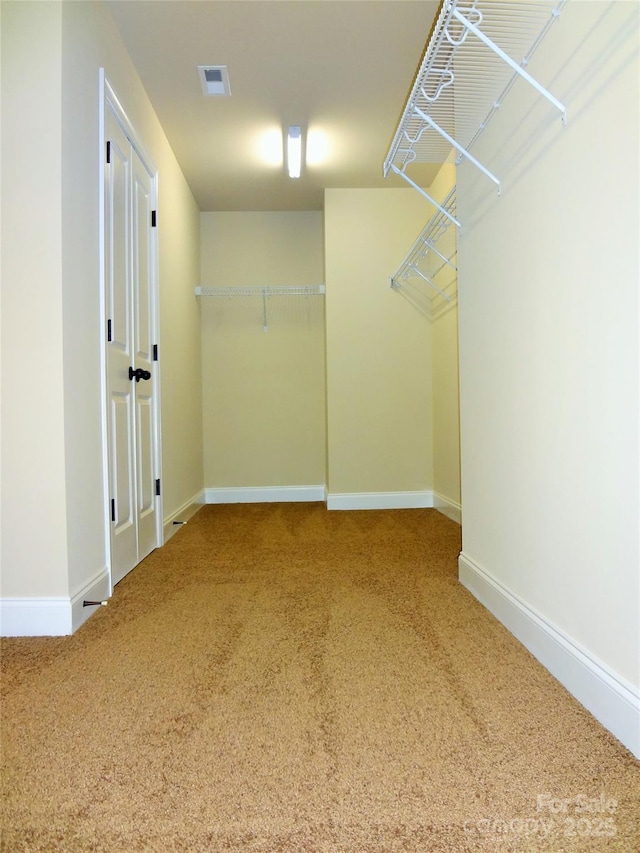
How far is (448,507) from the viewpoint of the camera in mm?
3879

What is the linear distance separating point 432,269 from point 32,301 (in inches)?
118

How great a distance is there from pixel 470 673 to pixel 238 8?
8.77 ft

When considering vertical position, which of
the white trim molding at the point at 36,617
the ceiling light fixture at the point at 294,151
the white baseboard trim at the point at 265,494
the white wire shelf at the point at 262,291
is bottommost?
the white baseboard trim at the point at 265,494

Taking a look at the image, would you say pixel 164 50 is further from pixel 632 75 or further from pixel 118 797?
pixel 118 797

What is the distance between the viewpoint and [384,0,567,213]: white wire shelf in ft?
4.54

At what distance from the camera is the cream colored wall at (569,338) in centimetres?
114

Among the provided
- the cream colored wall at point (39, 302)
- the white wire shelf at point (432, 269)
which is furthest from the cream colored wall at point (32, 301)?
the white wire shelf at point (432, 269)

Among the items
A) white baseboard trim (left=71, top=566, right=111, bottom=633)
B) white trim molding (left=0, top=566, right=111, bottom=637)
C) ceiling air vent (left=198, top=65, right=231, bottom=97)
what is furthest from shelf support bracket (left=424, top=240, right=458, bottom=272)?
white trim molding (left=0, top=566, right=111, bottom=637)

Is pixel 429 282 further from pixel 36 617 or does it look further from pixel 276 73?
pixel 36 617

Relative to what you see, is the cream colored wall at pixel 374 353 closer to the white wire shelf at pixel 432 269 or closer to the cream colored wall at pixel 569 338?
the white wire shelf at pixel 432 269

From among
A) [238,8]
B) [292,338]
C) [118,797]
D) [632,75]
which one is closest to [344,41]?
[238,8]

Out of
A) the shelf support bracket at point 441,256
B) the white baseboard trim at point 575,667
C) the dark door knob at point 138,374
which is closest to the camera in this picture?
the white baseboard trim at point 575,667

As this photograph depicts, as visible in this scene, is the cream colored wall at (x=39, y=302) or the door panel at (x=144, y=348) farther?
the door panel at (x=144, y=348)

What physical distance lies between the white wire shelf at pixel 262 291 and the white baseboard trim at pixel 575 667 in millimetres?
3151
